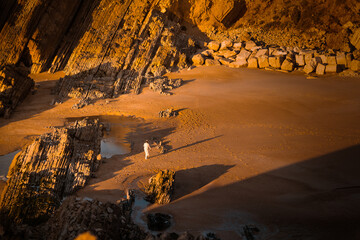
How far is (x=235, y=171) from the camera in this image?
6.30m

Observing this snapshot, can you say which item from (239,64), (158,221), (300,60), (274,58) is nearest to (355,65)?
(300,60)

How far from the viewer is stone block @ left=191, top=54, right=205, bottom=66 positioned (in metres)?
15.1

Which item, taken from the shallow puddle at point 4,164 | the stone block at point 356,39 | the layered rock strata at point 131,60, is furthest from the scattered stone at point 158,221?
the stone block at point 356,39

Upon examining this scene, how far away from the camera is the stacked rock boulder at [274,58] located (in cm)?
1355

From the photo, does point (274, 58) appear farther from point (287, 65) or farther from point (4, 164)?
point (4, 164)

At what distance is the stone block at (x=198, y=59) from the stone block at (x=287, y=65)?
4.18m

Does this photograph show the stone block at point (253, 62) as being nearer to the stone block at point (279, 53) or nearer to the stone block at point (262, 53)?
the stone block at point (262, 53)

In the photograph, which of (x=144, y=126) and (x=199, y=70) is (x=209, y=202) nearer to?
(x=144, y=126)

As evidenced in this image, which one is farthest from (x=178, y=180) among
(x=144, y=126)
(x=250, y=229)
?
(x=144, y=126)

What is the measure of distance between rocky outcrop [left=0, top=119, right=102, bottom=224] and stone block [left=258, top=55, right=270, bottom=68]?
405 inches

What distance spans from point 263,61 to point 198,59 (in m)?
3.44

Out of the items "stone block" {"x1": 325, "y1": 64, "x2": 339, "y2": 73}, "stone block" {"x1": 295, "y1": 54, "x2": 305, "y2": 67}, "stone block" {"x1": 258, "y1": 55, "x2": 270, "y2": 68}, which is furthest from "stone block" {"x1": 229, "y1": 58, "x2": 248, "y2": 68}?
"stone block" {"x1": 325, "y1": 64, "x2": 339, "y2": 73}

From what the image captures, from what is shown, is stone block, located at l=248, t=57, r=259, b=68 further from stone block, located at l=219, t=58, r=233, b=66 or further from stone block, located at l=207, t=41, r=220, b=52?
stone block, located at l=207, t=41, r=220, b=52

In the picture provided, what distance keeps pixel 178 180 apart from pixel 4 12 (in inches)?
554
